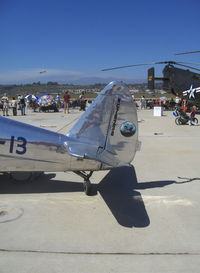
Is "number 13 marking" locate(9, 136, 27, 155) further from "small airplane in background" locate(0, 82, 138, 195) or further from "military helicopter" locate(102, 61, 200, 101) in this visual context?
"military helicopter" locate(102, 61, 200, 101)

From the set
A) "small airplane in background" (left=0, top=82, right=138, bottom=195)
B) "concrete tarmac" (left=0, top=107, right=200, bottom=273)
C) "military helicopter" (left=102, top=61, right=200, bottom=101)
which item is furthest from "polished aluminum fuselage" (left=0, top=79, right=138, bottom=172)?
"military helicopter" (left=102, top=61, right=200, bottom=101)

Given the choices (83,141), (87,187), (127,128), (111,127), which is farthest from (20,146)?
(127,128)

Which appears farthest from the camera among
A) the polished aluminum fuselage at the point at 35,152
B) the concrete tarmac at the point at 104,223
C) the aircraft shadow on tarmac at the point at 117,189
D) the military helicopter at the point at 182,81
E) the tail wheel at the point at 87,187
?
the military helicopter at the point at 182,81

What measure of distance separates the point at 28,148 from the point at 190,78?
64.0ft

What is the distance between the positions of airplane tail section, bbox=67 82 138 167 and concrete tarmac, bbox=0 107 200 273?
37.5 inches

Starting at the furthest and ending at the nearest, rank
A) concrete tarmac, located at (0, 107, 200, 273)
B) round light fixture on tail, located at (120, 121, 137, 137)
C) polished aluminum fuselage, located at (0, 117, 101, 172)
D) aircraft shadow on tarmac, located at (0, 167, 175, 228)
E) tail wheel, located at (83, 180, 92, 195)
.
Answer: tail wheel, located at (83, 180, 92, 195) → round light fixture on tail, located at (120, 121, 137, 137) → polished aluminum fuselage, located at (0, 117, 101, 172) → aircraft shadow on tarmac, located at (0, 167, 175, 228) → concrete tarmac, located at (0, 107, 200, 273)

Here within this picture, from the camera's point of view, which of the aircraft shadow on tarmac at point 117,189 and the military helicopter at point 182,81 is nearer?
the aircraft shadow on tarmac at point 117,189

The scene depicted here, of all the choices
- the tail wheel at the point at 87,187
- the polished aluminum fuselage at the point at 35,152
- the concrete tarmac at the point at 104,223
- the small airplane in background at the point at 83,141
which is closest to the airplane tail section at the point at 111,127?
the small airplane in background at the point at 83,141

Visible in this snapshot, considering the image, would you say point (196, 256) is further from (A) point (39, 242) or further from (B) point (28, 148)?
(B) point (28, 148)

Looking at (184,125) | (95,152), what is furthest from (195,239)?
(184,125)

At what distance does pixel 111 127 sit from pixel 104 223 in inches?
67.3

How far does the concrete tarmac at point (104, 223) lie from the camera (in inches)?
124

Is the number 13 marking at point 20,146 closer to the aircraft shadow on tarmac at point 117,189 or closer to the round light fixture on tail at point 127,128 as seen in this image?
the aircraft shadow on tarmac at point 117,189

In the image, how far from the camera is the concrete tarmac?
3.16 metres
